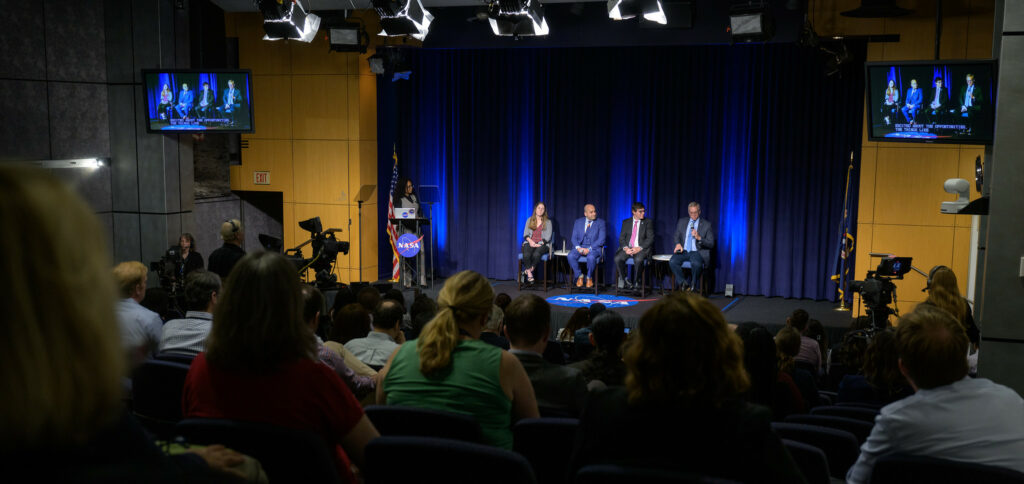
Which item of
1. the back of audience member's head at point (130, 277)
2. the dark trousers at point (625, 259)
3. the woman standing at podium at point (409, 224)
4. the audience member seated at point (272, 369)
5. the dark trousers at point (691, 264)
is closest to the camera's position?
the audience member seated at point (272, 369)

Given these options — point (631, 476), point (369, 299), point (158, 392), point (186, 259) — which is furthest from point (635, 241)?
point (631, 476)

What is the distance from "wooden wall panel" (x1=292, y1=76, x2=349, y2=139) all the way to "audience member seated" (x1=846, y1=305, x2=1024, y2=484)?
976 centimetres

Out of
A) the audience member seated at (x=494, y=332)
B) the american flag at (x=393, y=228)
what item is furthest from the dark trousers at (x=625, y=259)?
the audience member seated at (x=494, y=332)

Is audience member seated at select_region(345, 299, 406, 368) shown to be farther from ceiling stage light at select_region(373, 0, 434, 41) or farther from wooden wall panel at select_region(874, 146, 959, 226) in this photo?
wooden wall panel at select_region(874, 146, 959, 226)

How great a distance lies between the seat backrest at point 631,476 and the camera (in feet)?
5.40

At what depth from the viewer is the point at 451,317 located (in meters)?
2.57

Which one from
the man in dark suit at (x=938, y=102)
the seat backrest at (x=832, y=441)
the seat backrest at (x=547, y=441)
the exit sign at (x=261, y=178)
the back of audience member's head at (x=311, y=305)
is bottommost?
the seat backrest at (x=832, y=441)

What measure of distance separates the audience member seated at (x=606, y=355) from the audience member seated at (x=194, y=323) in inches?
66.9

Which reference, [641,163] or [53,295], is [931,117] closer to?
[641,163]

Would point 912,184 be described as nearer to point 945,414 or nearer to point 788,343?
point 788,343

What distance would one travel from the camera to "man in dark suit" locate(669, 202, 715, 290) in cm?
1045

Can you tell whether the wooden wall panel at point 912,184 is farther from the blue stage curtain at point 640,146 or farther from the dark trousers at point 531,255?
the dark trousers at point 531,255

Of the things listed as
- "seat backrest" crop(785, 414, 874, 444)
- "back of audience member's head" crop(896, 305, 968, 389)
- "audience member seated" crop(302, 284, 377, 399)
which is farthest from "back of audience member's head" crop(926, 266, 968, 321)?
"audience member seated" crop(302, 284, 377, 399)

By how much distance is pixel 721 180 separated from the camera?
11148 millimetres
